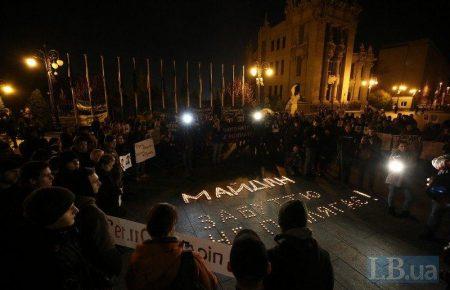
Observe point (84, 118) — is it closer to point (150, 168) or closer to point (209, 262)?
point (150, 168)

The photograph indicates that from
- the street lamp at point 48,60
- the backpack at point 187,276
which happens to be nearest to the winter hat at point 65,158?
the backpack at point 187,276

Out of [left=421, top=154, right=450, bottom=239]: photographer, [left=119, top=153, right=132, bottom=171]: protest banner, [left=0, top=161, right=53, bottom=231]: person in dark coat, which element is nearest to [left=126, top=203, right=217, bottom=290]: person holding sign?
[left=0, top=161, right=53, bottom=231]: person in dark coat

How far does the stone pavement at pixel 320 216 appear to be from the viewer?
4863 mm

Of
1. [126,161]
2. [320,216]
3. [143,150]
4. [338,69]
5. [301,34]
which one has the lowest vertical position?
[320,216]

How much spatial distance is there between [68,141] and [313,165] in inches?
340

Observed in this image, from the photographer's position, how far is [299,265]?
2.10m

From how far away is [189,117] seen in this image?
10609 mm

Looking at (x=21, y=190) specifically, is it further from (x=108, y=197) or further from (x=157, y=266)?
(x=157, y=266)

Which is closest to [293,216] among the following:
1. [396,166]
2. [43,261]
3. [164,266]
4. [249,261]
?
[249,261]

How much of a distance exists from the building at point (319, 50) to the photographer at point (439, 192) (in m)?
29.4

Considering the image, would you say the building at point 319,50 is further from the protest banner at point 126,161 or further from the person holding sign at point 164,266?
the person holding sign at point 164,266

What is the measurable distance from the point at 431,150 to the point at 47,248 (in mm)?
13943

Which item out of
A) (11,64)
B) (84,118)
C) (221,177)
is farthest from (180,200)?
(11,64)

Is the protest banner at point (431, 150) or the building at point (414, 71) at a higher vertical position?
the building at point (414, 71)
